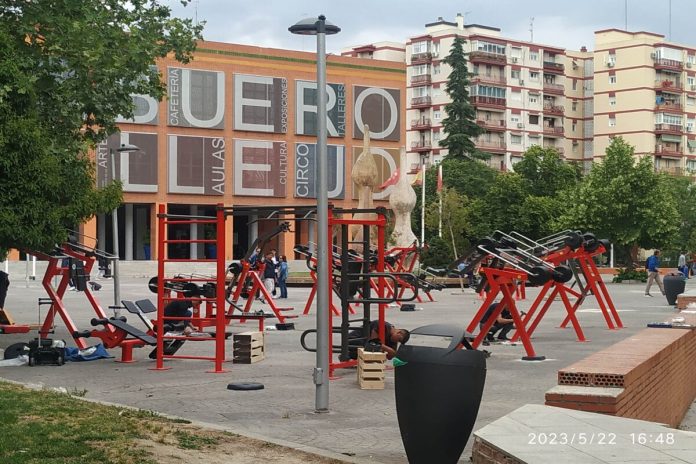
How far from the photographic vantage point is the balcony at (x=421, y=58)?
123 metres

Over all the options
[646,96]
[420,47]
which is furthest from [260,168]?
[646,96]

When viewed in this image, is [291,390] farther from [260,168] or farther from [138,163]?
[260,168]

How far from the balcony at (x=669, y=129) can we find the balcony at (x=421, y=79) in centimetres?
2639

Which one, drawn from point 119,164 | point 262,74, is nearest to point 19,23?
point 119,164

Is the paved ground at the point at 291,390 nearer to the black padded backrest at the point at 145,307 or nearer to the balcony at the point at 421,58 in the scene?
Result: the black padded backrest at the point at 145,307

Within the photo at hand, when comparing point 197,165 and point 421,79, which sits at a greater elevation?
point 421,79

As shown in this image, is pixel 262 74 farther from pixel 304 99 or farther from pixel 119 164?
pixel 119 164

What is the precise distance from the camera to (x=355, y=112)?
8956cm

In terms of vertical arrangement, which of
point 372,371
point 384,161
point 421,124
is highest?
point 421,124

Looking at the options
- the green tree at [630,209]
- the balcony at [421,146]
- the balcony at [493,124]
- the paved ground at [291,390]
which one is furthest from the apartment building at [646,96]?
the paved ground at [291,390]

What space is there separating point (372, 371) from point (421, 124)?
111 m

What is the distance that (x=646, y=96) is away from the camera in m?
122

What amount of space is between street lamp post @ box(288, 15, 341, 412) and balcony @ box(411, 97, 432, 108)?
11148 cm

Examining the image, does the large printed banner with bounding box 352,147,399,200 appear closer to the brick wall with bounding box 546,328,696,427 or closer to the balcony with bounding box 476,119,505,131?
the balcony with bounding box 476,119,505,131
